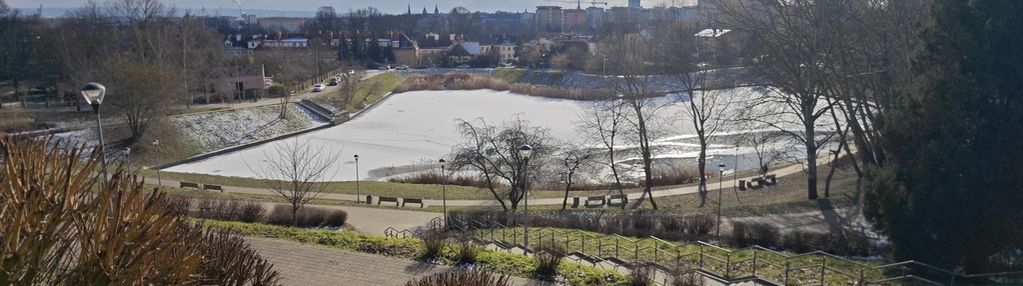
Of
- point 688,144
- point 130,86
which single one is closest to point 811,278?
point 688,144

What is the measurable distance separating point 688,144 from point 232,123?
2391cm

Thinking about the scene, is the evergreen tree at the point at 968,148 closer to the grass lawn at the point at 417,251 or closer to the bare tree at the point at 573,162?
the grass lawn at the point at 417,251

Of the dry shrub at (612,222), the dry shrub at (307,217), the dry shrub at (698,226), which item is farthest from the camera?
the dry shrub at (307,217)

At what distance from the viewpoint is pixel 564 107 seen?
4862cm

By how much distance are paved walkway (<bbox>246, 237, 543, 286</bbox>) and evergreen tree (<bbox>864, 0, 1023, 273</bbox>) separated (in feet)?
20.1

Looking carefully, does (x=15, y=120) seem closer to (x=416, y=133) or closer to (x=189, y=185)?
(x=189, y=185)

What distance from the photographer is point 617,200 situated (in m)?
23.1

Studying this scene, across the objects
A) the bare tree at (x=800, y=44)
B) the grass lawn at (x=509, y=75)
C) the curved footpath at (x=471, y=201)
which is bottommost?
the curved footpath at (x=471, y=201)

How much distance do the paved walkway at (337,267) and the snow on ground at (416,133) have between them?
1511cm

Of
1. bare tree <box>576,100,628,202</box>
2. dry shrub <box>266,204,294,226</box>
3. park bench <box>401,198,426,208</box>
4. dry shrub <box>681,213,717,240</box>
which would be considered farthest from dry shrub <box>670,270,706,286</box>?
bare tree <box>576,100,628,202</box>

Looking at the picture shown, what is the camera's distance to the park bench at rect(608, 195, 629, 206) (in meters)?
22.0

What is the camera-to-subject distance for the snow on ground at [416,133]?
99.8 feet

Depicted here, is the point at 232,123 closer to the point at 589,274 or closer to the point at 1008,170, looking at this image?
the point at 589,274

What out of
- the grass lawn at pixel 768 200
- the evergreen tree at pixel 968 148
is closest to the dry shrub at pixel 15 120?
the grass lawn at pixel 768 200
